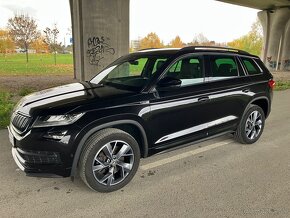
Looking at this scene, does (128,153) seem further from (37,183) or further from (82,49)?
(82,49)

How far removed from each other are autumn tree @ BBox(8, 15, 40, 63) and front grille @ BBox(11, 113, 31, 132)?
2646 centimetres

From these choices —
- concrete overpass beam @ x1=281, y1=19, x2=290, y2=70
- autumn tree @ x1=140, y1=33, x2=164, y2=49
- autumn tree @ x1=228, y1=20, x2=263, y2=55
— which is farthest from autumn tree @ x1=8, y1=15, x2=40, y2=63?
autumn tree @ x1=228, y1=20, x2=263, y2=55

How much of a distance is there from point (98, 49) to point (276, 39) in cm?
2106

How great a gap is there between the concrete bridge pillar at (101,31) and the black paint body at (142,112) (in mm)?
7163

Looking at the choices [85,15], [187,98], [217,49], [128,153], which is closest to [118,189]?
[128,153]

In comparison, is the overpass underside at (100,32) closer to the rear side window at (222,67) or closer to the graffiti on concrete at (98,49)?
the graffiti on concrete at (98,49)

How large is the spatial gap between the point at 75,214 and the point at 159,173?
1320 millimetres

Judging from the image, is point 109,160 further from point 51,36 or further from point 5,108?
point 51,36

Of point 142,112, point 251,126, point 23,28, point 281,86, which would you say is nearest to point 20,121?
point 142,112

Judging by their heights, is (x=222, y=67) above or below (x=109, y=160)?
above

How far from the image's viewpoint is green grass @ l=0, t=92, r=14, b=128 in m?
5.77

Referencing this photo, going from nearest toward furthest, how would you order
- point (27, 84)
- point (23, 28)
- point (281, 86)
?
point (27, 84) < point (281, 86) < point (23, 28)

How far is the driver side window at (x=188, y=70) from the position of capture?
3721 mm

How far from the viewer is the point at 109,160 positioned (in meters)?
3.15
